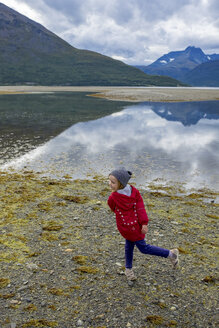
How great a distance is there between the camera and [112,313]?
581cm

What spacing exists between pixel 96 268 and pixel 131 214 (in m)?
2.28

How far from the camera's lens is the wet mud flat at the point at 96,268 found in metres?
5.79

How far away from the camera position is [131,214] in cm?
628

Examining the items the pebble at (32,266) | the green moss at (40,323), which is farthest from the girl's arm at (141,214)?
the pebble at (32,266)

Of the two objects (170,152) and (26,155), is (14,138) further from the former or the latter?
(170,152)

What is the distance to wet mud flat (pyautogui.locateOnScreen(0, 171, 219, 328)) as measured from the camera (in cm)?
579

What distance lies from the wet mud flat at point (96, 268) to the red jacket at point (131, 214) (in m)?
1.55

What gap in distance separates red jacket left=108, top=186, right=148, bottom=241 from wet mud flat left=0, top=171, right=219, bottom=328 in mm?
1551

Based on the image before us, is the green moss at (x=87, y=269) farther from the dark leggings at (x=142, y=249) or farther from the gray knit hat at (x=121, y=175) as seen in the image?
the gray knit hat at (x=121, y=175)

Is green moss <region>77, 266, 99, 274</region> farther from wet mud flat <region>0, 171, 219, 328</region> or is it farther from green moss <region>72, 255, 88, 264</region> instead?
green moss <region>72, 255, 88, 264</region>

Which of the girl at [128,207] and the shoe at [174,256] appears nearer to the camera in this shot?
the girl at [128,207]

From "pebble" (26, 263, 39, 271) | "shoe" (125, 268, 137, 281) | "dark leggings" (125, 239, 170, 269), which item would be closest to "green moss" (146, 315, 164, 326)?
"shoe" (125, 268, 137, 281)

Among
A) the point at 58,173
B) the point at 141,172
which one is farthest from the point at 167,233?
the point at 58,173

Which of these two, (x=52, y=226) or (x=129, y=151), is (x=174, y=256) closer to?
(x=52, y=226)
